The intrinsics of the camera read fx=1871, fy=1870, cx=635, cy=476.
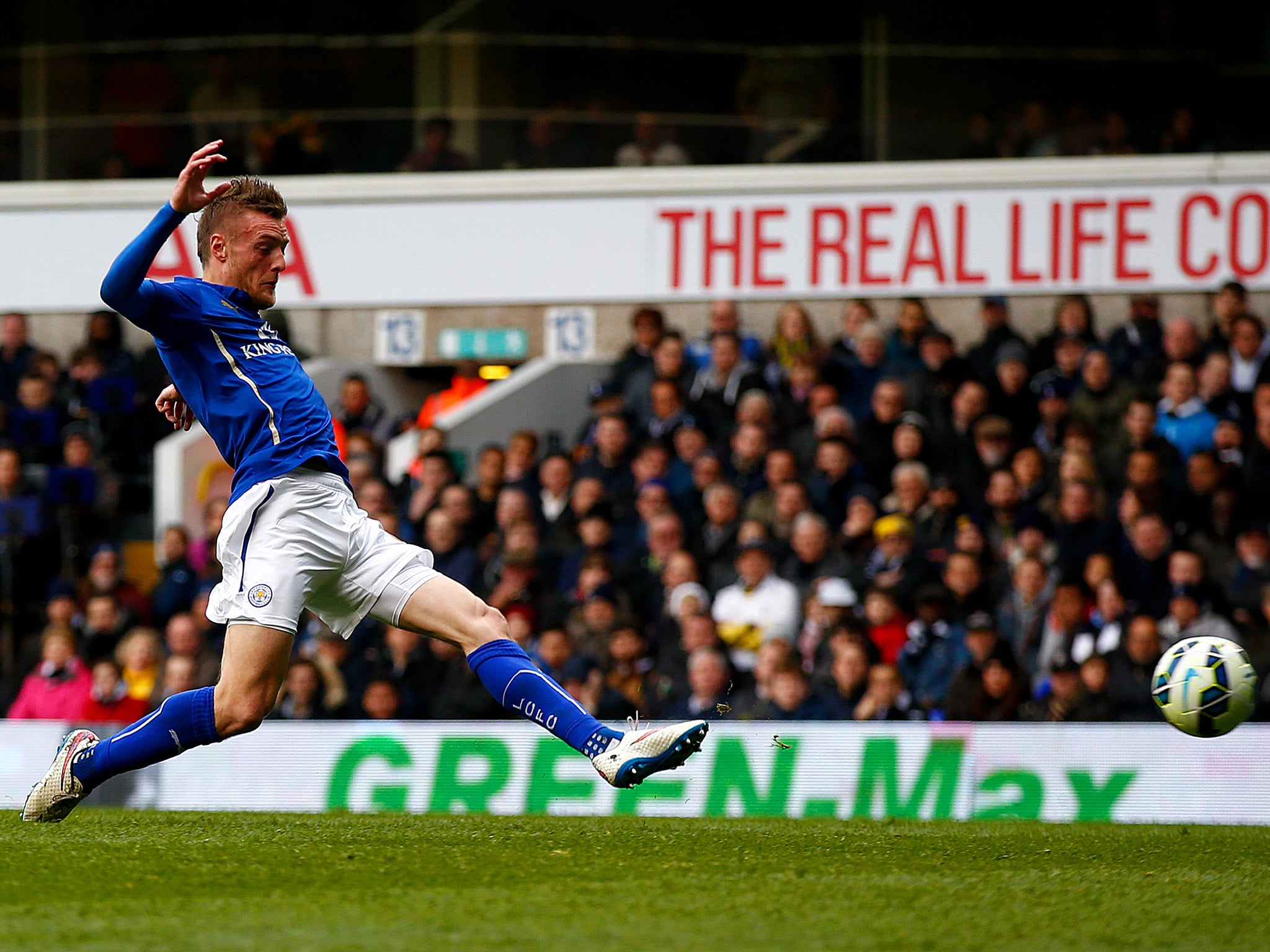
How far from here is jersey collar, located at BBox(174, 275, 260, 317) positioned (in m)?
5.46

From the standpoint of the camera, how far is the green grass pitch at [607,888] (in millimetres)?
4207

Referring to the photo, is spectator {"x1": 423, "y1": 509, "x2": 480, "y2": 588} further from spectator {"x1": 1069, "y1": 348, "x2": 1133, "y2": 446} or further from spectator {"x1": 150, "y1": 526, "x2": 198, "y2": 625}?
spectator {"x1": 1069, "y1": 348, "x2": 1133, "y2": 446}

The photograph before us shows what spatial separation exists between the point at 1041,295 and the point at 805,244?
1666 mm

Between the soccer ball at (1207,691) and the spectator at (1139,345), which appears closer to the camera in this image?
the soccer ball at (1207,691)

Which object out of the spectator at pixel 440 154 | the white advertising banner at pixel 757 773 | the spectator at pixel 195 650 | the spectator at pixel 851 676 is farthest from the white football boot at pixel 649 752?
the spectator at pixel 440 154

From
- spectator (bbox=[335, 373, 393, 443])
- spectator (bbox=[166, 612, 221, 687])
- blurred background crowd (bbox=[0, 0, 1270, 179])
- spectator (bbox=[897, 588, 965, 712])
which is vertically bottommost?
spectator (bbox=[166, 612, 221, 687])

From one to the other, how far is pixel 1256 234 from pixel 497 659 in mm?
8584

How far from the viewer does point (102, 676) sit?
35.3ft

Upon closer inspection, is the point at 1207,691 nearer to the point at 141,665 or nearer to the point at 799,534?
the point at 799,534

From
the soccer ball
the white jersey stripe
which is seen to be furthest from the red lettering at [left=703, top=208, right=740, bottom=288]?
the white jersey stripe

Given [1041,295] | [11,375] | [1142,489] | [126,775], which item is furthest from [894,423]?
[11,375]

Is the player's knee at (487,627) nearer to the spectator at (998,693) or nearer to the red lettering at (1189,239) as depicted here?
the spectator at (998,693)

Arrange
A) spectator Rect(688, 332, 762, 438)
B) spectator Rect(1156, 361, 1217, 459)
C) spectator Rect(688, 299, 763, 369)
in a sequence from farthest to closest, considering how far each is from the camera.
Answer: spectator Rect(688, 299, 763, 369) → spectator Rect(688, 332, 762, 438) → spectator Rect(1156, 361, 1217, 459)

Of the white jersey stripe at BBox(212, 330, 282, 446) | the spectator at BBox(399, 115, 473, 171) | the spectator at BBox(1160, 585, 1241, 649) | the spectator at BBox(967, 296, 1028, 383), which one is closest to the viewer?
the white jersey stripe at BBox(212, 330, 282, 446)
